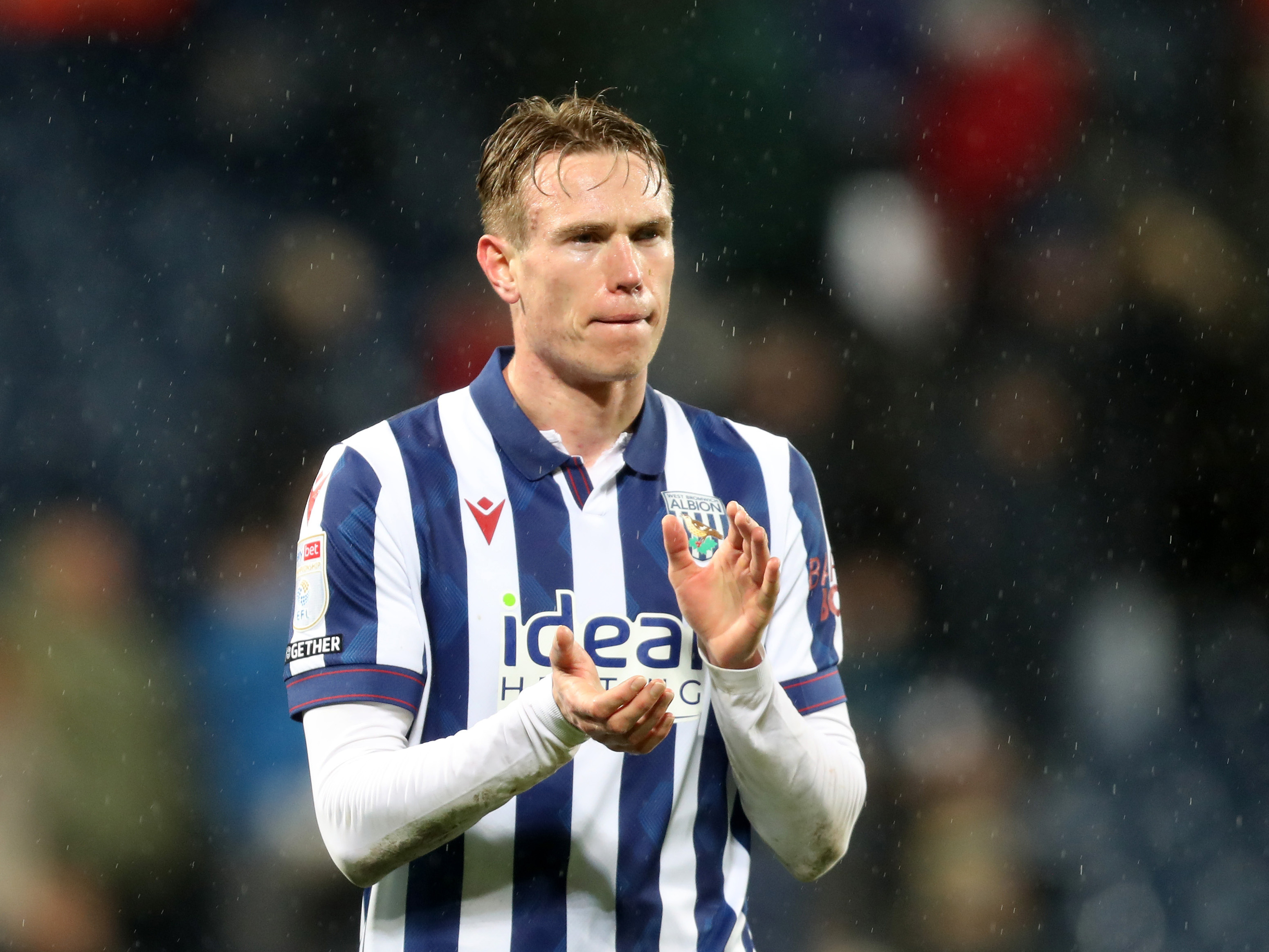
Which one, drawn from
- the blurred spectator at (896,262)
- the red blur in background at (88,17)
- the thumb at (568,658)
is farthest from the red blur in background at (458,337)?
the thumb at (568,658)

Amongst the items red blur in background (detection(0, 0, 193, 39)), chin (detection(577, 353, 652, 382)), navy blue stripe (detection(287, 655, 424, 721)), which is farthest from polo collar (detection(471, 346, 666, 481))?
red blur in background (detection(0, 0, 193, 39))

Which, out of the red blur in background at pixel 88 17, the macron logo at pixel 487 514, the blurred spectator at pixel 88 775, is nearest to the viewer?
the macron logo at pixel 487 514

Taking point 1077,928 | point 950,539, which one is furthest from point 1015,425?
point 1077,928

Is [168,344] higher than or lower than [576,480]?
higher

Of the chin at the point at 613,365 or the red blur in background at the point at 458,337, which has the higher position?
the red blur in background at the point at 458,337

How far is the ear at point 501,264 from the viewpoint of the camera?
77.3 inches

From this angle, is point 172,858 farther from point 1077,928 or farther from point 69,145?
point 1077,928

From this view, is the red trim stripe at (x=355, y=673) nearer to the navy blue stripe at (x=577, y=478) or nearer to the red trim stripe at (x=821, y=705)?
the navy blue stripe at (x=577, y=478)

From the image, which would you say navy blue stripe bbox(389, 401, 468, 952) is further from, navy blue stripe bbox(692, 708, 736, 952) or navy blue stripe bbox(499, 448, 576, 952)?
navy blue stripe bbox(692, 708, 736, 952)

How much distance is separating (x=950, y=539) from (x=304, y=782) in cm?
193

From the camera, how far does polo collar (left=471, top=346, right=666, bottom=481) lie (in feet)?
6.14

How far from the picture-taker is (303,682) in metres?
1.74

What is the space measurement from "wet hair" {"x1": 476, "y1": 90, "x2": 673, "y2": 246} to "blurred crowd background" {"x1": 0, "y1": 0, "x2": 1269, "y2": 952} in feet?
6.12

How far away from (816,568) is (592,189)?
2.02 ft
